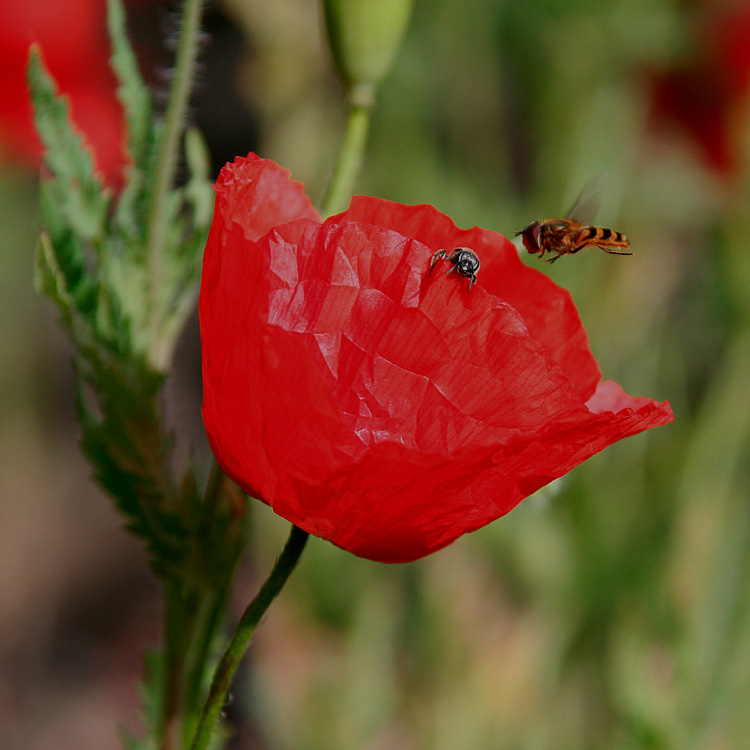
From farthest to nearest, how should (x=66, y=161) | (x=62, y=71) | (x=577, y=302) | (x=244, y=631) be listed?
(x=62, y=71)
(x=577, y=302)
(x=66, y=161)
(x=244, y=631)

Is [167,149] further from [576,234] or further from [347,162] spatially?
[576,234]

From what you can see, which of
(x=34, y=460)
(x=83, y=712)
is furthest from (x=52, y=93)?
(x=83, y=712)

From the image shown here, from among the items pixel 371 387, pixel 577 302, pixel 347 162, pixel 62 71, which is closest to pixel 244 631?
pixel 371 387

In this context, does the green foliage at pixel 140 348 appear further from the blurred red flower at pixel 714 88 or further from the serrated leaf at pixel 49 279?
the blurred red flower at pixel 714 88

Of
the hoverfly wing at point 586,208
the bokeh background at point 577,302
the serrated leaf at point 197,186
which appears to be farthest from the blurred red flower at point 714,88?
the serrated leaf at point 197,186

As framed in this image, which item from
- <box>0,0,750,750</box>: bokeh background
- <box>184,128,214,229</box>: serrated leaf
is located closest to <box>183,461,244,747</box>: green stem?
<box>184,128,214,229</box>: serrated leaf

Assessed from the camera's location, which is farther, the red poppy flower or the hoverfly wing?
the hoverfly wing

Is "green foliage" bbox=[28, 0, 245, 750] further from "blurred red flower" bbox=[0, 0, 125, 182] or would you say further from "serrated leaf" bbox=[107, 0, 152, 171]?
"blurred red flower" bbox=[0, 0, 125, 182]
